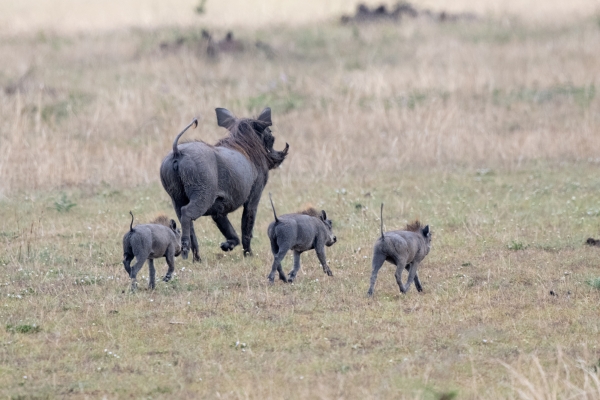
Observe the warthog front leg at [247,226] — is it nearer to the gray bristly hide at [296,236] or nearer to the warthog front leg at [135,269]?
the gray bristly hide at [296,236]

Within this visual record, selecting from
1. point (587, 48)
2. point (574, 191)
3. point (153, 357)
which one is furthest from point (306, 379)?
point (587, 48)

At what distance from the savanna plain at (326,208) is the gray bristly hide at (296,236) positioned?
0.19m

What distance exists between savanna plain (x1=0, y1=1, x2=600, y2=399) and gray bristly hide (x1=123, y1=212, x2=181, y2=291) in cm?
17

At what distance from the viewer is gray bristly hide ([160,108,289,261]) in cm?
897

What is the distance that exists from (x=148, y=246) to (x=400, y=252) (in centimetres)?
195

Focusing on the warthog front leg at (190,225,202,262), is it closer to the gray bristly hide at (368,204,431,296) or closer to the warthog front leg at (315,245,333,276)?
the warthog front leg at (315,245,333,276)

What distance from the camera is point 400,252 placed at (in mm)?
7703

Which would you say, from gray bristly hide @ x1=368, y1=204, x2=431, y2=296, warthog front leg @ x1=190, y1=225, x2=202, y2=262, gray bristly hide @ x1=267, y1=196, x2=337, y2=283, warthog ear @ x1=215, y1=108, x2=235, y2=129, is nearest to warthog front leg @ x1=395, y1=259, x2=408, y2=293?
gray bristly hide @ x1=368, y1=204, x2=431, y2=296

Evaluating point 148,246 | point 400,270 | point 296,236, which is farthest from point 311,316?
point 148,246

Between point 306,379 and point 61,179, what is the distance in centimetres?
876

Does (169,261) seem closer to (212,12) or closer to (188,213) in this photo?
(188,213)

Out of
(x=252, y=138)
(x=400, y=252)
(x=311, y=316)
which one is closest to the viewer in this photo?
(x=311, y=316)

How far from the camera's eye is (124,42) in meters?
24.5

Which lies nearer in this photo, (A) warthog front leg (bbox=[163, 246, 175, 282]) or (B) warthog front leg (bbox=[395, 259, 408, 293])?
(B) warthog front leg (bbox=[395, 259, 408, 293])
